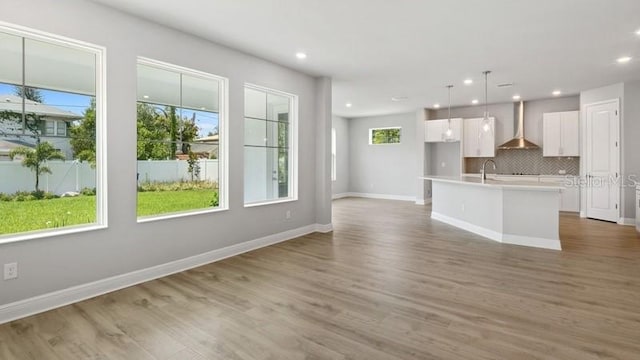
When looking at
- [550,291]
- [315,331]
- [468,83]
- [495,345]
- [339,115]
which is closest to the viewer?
[495,345]

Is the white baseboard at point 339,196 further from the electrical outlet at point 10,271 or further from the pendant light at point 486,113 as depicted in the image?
the electrical outlet at point 10,271

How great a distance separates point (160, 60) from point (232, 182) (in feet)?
5.58

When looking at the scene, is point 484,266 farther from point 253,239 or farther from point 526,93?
point 526,93

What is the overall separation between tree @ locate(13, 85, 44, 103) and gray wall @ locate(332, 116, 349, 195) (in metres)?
8.84

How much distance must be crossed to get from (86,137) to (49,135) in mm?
283

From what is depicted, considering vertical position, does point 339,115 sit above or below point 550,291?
above

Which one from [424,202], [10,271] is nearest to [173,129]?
[10,271]

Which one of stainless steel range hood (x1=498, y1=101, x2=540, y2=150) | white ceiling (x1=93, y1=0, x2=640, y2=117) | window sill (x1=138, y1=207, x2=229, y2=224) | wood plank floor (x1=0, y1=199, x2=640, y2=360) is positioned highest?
white ceiling (x1=93, y1=0, x2=640, y2=117)

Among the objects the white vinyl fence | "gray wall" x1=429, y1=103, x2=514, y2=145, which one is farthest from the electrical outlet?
"gray wall" x1=429, y1=103, x2=514, y2=145

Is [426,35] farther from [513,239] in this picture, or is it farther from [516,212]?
[513,239]

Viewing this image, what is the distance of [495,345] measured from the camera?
89.6 inches

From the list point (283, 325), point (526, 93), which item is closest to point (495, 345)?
point (283, 325)

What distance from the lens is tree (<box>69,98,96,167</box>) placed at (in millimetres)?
3238

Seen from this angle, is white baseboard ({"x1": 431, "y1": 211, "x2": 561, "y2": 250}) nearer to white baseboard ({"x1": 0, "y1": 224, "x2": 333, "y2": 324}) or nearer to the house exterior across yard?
white baseboard ({"x1": 0, "y1": 224, "x2": 333, "y2": 324})
